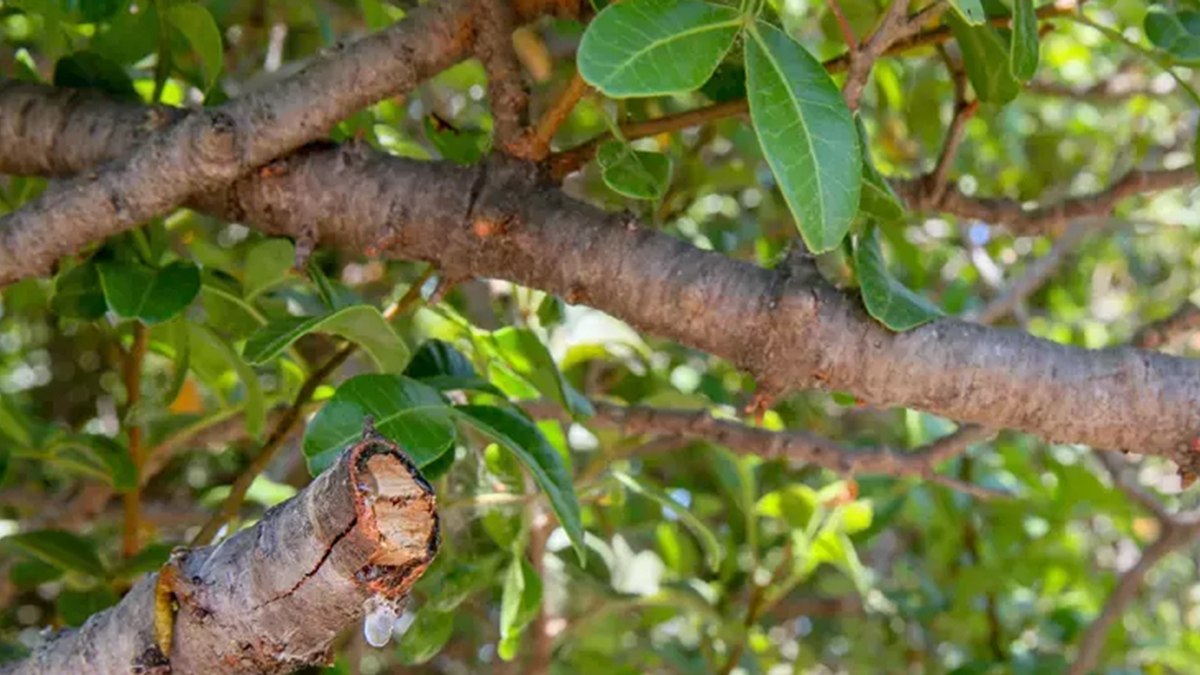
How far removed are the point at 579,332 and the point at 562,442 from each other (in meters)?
0.21

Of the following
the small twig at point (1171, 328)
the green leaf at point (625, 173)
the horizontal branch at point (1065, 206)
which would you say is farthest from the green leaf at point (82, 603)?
the small twig at point (1171, 328)

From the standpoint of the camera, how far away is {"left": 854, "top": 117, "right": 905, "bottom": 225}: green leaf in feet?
3.13

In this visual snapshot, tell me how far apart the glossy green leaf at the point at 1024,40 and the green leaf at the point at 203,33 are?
1.97 ft

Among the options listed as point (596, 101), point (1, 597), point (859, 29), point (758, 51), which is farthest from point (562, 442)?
point (1, 597)

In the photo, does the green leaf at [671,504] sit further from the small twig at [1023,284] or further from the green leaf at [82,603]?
the small twig at [1023,284]

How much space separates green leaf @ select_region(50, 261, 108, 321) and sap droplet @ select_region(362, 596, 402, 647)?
52cm

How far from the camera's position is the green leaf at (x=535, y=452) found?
3.01 feet

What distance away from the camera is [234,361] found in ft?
3.90

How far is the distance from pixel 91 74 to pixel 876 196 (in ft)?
2.06

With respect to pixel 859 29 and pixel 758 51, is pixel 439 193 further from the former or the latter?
pixel 859 29

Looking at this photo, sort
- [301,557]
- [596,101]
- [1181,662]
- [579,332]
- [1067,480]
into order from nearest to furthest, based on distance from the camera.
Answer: [301,557]
[596,101]
[579,332]
[1067,480]
[1181,662]

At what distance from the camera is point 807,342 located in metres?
0.98

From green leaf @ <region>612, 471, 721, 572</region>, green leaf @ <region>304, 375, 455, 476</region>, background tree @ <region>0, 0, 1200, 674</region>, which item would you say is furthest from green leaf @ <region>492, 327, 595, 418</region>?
green leaf @ <region>304, 375, 455, 476</region>

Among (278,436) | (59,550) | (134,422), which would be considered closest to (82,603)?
(59,550)
